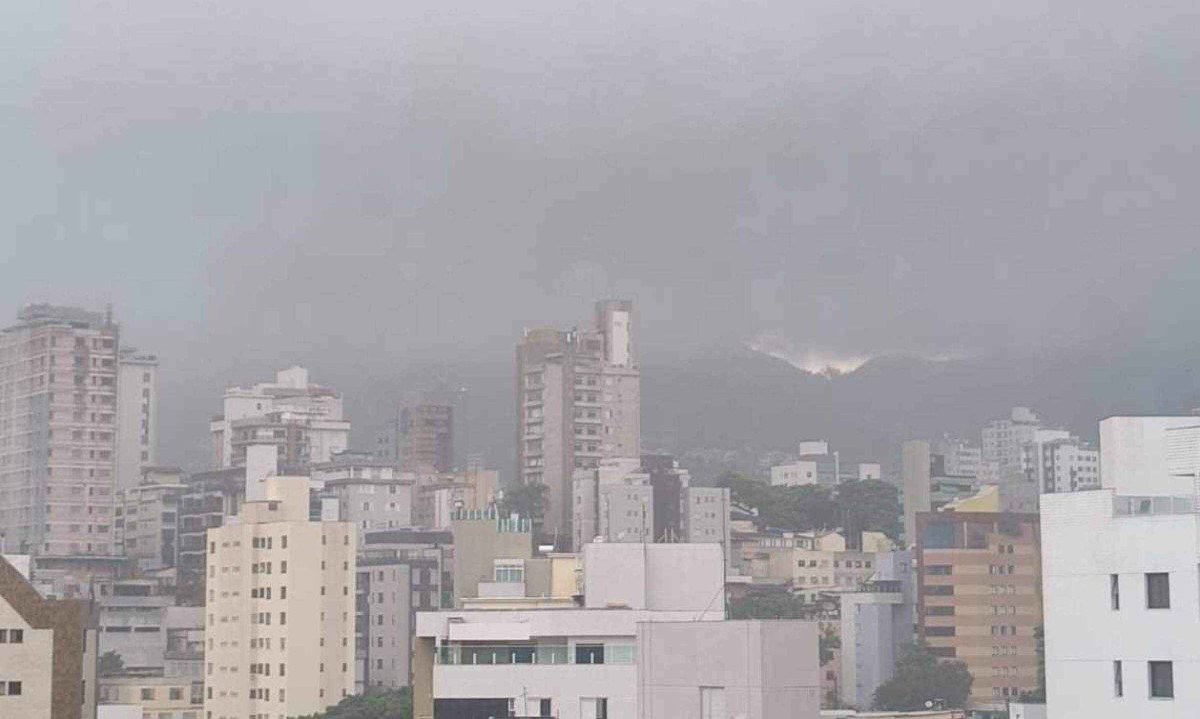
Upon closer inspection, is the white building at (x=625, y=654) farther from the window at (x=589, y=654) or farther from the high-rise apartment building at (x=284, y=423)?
the high-rise apartment building at (x=284, y=423)

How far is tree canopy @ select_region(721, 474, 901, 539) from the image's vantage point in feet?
317

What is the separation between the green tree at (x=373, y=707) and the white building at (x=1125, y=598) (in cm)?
3347

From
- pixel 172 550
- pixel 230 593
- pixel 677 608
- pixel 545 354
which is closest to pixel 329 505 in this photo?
pixel 172 550

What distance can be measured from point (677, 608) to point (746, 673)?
6.13 meters

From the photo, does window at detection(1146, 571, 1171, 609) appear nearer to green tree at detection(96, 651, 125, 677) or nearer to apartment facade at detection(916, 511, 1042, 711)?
green tree at detection(96, 651, 125, 677)

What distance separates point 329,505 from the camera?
85.6 metres

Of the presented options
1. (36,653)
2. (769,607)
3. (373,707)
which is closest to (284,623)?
(373,707)

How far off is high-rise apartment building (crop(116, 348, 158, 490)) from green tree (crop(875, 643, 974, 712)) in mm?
46860

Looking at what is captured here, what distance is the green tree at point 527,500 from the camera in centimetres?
9631

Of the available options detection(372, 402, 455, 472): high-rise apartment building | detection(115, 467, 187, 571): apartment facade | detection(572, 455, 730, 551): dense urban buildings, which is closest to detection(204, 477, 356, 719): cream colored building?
detection(572, 455, 730, 551): dense urban buildings

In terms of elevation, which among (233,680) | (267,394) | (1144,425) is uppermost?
(267,394)

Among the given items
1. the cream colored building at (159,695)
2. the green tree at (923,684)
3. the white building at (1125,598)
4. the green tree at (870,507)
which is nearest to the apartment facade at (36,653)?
the white building at (1125,598)

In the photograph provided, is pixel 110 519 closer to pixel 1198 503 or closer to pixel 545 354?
pixel 545 354

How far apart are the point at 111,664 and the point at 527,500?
38.4 m
